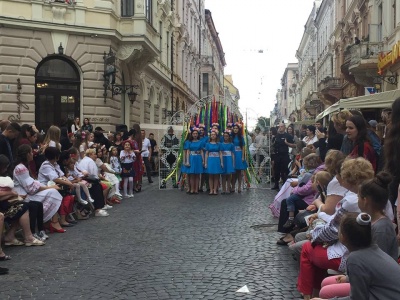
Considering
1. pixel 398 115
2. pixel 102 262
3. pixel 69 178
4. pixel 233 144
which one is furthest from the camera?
pixel 233 144

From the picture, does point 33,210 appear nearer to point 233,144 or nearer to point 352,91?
point 233,144

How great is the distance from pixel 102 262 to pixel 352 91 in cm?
2971

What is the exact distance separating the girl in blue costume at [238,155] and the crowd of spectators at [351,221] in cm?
620

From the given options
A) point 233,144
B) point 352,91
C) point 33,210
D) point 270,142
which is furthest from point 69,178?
point 352,91

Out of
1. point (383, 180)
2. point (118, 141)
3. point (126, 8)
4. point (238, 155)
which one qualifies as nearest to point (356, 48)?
point (126, 8)

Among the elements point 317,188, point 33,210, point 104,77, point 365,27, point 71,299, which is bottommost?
point 71,299

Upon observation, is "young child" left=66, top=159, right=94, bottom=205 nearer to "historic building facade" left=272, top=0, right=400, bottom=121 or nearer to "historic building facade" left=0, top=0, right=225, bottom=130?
"historic building facade" left=0, top=0, right=225, bottom=130

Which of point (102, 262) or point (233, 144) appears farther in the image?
point (233, 144)

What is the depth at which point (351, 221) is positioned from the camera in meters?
3.51

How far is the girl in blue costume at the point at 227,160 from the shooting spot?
15.0 meters

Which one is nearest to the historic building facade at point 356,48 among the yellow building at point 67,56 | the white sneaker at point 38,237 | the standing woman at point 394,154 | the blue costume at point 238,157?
the blue costume at point 238,157

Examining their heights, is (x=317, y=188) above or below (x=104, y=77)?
below

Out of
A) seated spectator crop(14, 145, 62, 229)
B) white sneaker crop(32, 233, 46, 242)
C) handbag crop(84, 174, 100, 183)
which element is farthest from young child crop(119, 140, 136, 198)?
white sneaker crop(32, 233, 46, 242)

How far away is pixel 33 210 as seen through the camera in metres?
8.07
